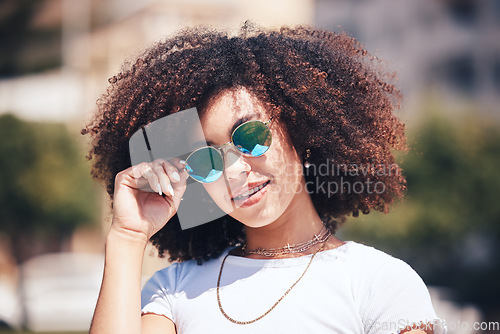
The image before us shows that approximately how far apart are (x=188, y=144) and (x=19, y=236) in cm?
1880

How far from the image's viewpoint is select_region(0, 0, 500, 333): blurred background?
15.8 metres

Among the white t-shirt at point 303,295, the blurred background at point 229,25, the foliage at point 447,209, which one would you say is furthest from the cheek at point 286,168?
the foliage at point 447,209

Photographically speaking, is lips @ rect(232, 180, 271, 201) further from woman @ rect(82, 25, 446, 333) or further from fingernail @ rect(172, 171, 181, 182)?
fingernail @ rect(172, 171, 181, 182)

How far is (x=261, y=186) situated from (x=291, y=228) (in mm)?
277

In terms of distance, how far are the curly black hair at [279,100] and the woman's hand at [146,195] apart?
0.22 m

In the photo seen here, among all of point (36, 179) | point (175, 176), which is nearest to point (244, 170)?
point (175, 176)

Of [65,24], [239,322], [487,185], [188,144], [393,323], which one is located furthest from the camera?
[65,24]

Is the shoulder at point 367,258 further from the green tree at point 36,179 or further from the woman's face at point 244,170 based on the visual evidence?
the green tree at point 36,179

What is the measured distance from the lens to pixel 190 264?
2430 mm

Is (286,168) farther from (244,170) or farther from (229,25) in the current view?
(229,25)

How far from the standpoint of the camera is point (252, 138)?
2107 mm

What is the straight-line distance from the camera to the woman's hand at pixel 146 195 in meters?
2.18

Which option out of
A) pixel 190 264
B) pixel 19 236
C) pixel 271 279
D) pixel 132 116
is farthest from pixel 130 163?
pixel 19 236

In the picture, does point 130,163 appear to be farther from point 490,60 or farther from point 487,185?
point 490,60
